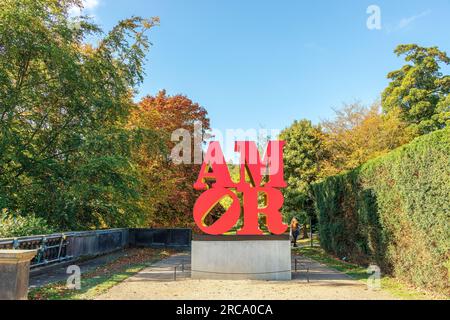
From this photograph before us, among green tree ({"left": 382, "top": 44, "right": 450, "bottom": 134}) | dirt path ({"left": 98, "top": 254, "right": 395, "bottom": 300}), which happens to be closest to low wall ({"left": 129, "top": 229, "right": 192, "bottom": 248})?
dirt path ({"left": 98, "top": 254, "right": 395, "bottom": 300})

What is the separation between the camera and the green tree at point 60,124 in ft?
41.9

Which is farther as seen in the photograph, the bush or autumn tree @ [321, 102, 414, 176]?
autumn tree @ [321, 102, 414, 176]

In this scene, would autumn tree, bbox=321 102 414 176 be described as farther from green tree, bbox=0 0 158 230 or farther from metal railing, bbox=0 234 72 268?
metal railing, bbox=0 234 72 268

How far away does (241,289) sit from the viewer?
8.46 m

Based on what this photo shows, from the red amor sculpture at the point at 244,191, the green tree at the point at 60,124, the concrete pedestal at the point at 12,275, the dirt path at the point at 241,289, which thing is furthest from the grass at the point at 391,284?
the green tree at the point at 60,124

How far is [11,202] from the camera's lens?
13.3m

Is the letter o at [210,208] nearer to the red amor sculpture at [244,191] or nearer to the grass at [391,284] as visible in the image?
the red amor sculpture at [244,191]

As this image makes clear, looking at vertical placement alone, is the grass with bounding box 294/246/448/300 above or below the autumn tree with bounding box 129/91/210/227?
below

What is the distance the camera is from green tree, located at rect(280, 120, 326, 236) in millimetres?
24750

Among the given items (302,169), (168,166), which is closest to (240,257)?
(168,166)

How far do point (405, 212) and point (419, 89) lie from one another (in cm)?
2449

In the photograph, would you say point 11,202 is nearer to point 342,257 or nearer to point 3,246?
point 3,246

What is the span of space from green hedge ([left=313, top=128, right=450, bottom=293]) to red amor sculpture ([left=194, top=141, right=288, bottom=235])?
297cm

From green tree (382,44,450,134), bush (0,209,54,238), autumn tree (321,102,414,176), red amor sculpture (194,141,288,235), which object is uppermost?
green tree (382,44,450,134)
